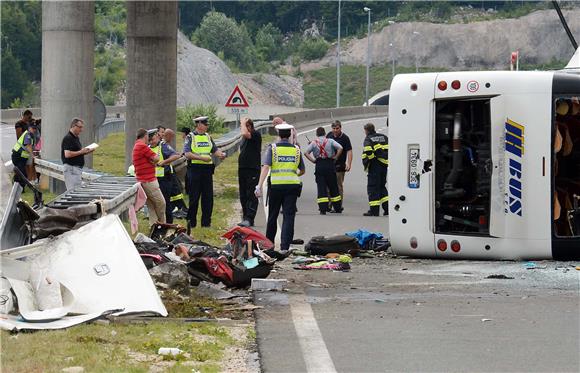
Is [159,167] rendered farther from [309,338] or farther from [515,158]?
[309,338]

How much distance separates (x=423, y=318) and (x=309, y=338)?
4.41 ft

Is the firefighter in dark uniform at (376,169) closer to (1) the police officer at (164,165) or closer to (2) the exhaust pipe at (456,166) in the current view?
(1) the police officer at (164,165)

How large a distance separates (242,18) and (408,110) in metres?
144

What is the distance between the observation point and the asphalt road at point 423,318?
29.5 feet

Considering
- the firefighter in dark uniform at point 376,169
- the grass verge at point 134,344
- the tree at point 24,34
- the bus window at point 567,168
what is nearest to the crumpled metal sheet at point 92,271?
the grass verge at point 134,344

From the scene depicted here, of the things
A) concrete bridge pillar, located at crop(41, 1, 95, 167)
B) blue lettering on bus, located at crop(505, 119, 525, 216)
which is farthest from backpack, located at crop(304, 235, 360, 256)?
concrete bridge pillar, located at crop(41, 1, 95, 167)

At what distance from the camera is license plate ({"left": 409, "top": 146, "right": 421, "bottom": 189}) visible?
15250 millimetres

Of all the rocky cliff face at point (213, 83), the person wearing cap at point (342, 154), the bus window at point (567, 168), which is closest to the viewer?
the bus window at point (567, 168)

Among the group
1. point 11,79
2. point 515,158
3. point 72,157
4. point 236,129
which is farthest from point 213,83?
point 515,158

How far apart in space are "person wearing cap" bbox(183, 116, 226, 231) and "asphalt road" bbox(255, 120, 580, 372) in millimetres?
4765

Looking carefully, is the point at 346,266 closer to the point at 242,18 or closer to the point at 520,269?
the point at 520,269

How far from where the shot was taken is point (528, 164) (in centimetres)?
1477

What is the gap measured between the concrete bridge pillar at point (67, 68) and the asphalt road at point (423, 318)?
534 inches

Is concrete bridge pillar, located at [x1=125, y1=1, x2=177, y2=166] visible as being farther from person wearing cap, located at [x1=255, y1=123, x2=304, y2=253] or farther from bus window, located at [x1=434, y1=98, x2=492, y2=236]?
bus window, located at [x1=434, y1=98, x2=492, y2=236]
